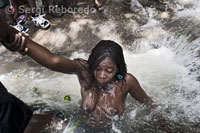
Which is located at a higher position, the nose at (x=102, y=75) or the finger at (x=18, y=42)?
the finger at (x=18, y=42)

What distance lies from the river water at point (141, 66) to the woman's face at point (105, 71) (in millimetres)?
700

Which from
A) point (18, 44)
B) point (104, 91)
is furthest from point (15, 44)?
point (104, 91)

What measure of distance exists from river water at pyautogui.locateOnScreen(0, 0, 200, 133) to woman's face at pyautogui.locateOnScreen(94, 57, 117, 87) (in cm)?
70

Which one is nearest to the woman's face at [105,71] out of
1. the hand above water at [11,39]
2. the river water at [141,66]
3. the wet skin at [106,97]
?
the wet skin at [106,97]

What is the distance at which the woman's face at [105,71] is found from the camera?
98.4 inches

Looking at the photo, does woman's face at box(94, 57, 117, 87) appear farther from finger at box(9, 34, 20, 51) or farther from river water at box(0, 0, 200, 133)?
finger at box(9, 34, 20, 51)

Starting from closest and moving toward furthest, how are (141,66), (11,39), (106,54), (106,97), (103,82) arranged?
(11,39)
(106,54)
(103,82)
(106,97)
(141,66)

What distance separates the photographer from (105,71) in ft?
8.34

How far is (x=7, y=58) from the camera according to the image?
4.79 meters

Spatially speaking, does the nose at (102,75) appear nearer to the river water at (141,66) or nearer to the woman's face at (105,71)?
the woman's face at (105,71)

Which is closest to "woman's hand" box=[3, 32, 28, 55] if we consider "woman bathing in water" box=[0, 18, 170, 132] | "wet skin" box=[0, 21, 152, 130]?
"woman bathing in water" box=[0, 18, 170, 132]

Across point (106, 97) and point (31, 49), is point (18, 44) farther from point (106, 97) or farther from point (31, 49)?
point (106, 97)

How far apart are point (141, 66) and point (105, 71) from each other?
7.39ft

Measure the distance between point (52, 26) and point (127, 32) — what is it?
1.72 meters
